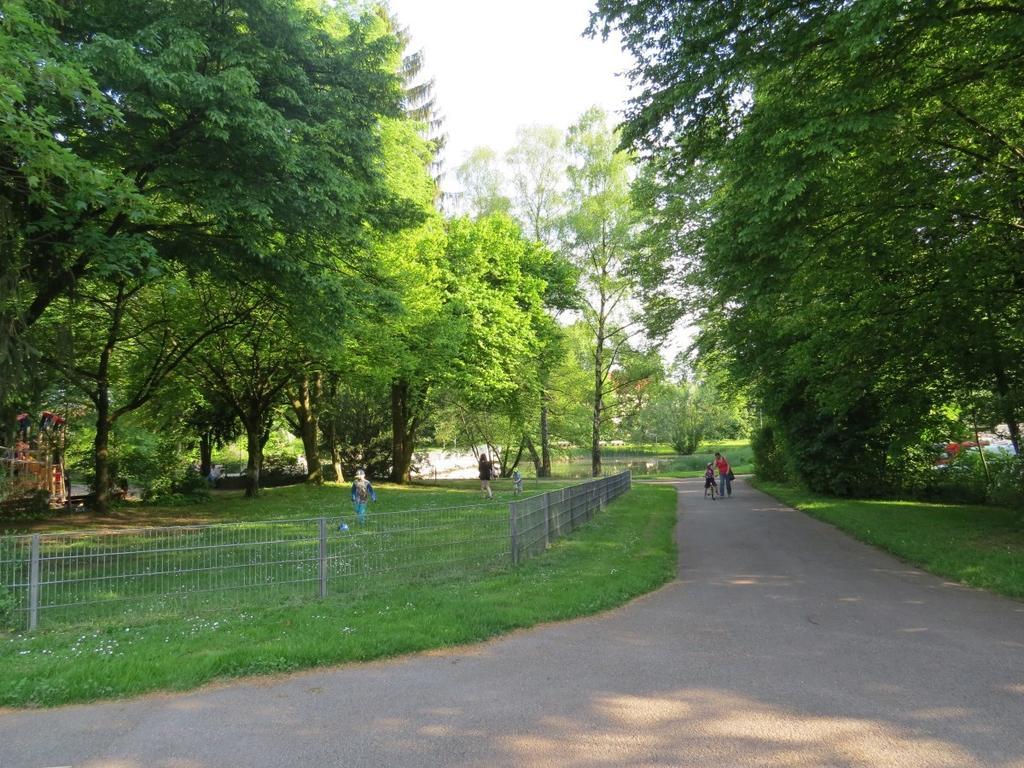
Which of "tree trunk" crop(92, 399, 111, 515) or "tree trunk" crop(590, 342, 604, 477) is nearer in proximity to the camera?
"tree trunk" crop(92, 399, 111, 515)

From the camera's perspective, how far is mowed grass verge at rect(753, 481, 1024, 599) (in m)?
9.25

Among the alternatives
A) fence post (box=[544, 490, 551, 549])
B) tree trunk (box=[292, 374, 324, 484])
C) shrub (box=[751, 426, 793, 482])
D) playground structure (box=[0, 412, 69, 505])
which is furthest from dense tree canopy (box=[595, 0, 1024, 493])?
tree trunk (box=[292, 374, 324, 484])

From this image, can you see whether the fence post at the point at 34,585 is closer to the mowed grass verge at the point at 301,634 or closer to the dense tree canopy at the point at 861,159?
the mowed grass verge at the point at 301,634

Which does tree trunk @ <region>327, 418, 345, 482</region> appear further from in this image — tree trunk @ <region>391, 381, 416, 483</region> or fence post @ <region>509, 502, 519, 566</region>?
fence post @ <region>509, 502, 519, 566</region>

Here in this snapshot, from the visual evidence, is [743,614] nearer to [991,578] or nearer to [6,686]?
[991,578]

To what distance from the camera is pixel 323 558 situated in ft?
26.8

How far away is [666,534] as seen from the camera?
1440 cm

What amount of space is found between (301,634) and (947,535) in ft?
39.3

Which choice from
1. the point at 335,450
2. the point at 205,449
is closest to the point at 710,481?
the point at 335,450

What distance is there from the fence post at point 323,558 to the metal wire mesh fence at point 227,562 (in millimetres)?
12

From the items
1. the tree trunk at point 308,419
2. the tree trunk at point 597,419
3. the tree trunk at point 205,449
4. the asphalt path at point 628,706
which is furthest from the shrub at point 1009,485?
the tree trunk at point 205,449

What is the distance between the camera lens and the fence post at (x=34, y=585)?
703 cm

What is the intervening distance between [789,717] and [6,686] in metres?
5.77

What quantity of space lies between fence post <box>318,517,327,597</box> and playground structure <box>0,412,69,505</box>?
11.7 m
